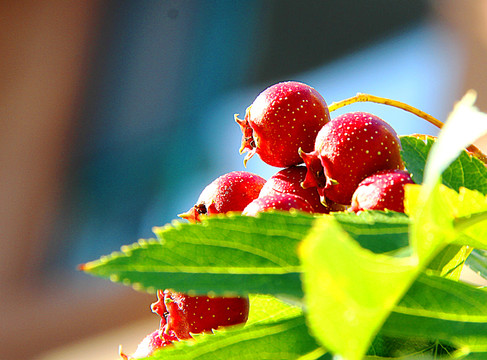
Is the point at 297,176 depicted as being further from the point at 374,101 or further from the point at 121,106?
the point at 121,106

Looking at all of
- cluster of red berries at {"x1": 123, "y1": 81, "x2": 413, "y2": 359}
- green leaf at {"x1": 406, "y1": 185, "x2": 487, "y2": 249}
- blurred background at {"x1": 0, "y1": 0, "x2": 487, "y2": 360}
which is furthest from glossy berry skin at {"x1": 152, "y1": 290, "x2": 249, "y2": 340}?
blurred background at {"x1": 0, "y1": 0, "x2": 487, "y2": 360}

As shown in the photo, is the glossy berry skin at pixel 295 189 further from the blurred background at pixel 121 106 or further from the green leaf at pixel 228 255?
the blurred background at pixel 121 106

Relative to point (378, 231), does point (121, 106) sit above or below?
above

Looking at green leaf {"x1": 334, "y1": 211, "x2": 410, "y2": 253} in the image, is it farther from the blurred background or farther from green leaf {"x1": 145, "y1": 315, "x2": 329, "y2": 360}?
the blurred background

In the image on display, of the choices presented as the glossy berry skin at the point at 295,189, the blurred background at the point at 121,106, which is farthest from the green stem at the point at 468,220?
the blurred background at the point at 121,106

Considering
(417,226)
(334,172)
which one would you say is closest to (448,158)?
(417,226)

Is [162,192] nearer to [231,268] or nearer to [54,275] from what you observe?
[54,275]

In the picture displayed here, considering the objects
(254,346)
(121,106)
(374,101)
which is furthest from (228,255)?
(121,106)
